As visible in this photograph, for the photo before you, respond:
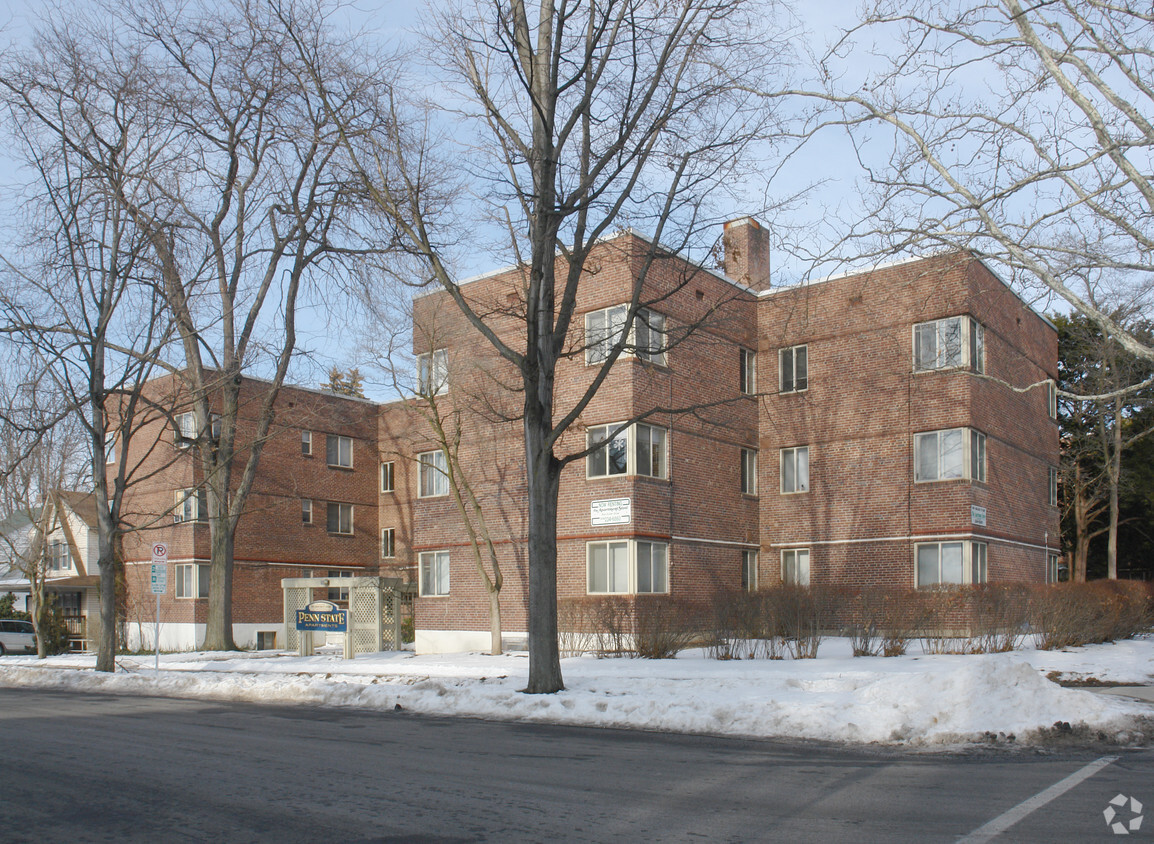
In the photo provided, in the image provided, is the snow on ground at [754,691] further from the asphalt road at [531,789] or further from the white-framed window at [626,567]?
the white-framed window at [626,567]

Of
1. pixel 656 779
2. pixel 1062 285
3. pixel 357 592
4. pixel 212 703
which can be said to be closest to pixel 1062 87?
pixel 1062 285

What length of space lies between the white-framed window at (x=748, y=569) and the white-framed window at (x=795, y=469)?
2.12 metres

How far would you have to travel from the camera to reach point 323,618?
24.3m

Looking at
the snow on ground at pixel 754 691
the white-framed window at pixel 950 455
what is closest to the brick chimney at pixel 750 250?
the white-framed window at pixel 950 455

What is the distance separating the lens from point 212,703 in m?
15.6

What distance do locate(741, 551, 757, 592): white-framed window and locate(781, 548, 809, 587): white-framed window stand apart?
2.67ft

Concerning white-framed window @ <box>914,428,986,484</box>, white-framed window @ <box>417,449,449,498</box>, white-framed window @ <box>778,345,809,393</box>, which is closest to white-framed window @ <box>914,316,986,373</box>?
white-framed window @ <box>914,428,986,484</box>

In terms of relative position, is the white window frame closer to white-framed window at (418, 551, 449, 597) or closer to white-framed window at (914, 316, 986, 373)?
white-framed window at (914, 316, 986, 373)

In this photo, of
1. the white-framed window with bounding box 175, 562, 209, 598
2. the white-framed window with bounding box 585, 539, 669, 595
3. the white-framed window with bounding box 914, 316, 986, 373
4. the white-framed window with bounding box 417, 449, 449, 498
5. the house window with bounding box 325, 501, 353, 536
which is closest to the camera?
the white-framed window with bounding box 585, 539, 669, 595

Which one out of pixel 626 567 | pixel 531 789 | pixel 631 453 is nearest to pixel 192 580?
pixel 626 567

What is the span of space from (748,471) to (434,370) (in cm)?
964

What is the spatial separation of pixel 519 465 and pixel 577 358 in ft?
11.1
